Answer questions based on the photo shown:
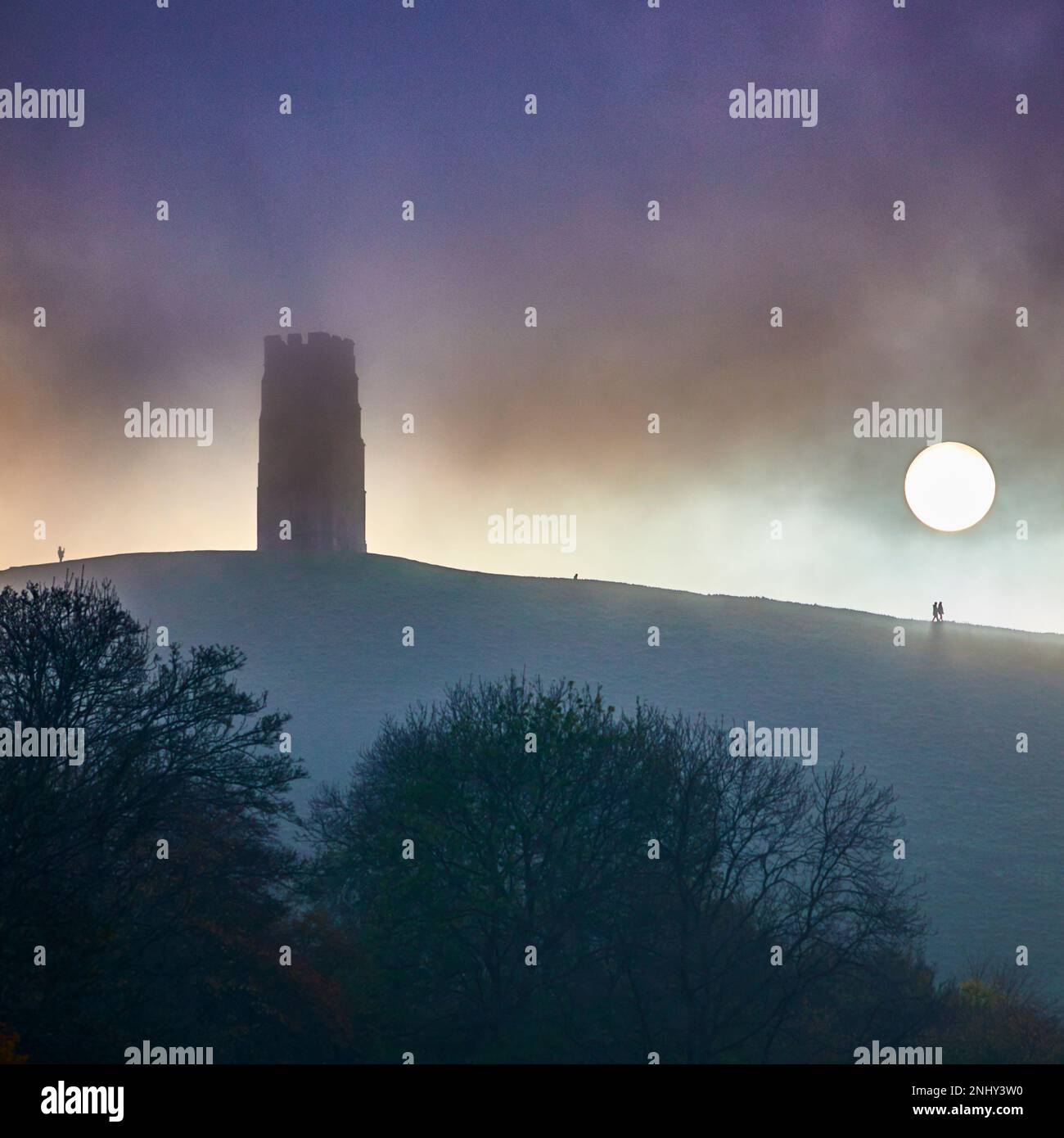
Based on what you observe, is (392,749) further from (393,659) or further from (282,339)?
(282,339)

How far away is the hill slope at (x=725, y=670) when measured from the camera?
177 ft

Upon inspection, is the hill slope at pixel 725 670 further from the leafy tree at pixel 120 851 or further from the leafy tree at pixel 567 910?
the leafy tree at pixel 120 851

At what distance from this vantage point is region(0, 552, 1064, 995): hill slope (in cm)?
5409

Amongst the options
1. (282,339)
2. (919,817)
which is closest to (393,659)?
(919,817)

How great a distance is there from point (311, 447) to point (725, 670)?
1794 inches

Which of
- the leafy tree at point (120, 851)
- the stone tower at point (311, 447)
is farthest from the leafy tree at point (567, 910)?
the stone tower at point (311, 447)

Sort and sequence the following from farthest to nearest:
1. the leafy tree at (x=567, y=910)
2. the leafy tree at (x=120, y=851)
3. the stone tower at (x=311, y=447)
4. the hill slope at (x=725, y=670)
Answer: the stone tower at (x=311, y=447) → the hill slope at (x=725, y=670) → the leafy tree at (x=567, y=910) → the leafy tree at (x=120, y=851)

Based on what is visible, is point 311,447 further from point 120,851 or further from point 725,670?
point 120,851

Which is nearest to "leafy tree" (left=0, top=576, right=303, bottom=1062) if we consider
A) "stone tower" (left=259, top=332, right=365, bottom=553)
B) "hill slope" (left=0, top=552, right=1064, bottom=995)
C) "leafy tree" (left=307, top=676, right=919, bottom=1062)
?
"leafy tree" (left=307, top=676, right=919, bottom=1062)

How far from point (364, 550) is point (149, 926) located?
271ft

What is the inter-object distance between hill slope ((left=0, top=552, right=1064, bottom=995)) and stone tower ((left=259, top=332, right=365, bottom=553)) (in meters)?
6.68

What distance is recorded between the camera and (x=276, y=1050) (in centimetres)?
2669

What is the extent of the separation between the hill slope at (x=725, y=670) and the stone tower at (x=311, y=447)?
6.68 meters

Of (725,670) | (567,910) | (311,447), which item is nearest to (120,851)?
(567,910)
